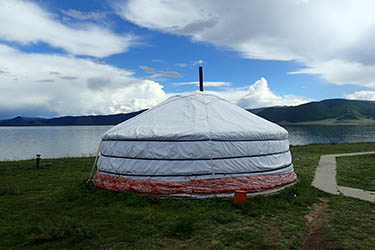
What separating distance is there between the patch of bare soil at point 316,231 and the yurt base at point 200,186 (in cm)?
113

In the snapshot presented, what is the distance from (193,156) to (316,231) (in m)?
2.59

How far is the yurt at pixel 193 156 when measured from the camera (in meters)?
6.01

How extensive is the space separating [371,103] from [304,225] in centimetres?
15017

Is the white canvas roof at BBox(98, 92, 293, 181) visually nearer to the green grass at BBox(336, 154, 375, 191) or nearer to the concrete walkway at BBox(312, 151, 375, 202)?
the concrete walkway at BBox(312, 151, 375, 202)

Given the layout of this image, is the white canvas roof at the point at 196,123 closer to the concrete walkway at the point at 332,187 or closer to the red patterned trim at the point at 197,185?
the red patterned trim at the point at 197,185

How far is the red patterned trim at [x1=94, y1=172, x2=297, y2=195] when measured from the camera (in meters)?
5.96

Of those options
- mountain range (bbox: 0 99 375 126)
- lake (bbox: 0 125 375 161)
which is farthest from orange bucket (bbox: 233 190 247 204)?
mountain range (bbox: 0 99 375 126)

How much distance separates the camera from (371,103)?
13138 cm

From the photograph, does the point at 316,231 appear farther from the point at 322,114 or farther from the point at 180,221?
the point at 322,114

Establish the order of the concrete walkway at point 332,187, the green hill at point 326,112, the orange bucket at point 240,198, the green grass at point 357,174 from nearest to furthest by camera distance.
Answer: the orange bucket at point 240,198
the concrete walkway at point 332,187
the green grass at point 357,174
the green hill at point 326,112

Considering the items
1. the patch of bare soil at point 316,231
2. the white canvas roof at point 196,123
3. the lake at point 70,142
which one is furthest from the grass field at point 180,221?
the lake at point 70,142

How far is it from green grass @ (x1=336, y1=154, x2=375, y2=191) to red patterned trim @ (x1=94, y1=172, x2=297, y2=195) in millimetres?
2809

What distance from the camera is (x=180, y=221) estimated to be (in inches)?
185

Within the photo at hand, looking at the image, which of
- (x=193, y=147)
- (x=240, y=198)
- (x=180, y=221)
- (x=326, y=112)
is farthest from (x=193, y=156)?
(x=326, y=112)
